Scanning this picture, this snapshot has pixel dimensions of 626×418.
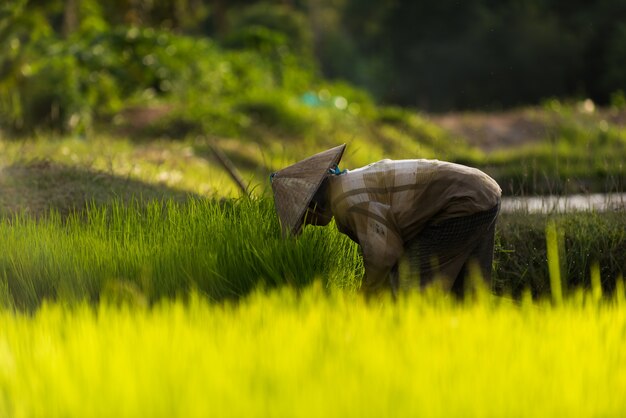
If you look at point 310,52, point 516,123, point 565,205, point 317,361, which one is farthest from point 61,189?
point 310,52

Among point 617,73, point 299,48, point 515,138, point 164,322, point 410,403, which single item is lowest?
point 410,403

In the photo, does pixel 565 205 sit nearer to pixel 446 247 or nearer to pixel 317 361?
pixel 446 247

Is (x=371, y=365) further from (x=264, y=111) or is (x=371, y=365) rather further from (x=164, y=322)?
(x=264, y=111)

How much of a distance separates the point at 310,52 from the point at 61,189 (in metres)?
26.6

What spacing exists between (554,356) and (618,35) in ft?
85.6

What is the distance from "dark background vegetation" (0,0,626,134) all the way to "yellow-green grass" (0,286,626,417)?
9437 mm

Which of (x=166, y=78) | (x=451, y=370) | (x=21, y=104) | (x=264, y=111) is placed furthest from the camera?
(x=166, y=78)

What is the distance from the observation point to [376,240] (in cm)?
426

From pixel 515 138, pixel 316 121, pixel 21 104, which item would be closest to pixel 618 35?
pixel 515 138

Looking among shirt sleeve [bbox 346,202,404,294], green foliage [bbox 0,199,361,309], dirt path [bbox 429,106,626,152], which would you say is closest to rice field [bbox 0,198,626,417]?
shirt sleeve [bbox 346,202,404,294]

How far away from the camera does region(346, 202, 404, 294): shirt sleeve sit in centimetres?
426

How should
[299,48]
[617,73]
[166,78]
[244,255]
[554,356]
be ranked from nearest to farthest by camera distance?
[554,356] → [244,255] → [166,78] → [617,73] → [299,48]

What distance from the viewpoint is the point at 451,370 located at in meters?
2.67

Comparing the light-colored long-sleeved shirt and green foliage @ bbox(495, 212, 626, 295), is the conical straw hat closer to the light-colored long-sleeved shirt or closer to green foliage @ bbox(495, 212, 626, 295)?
the light-colored long-sleeved shirt
